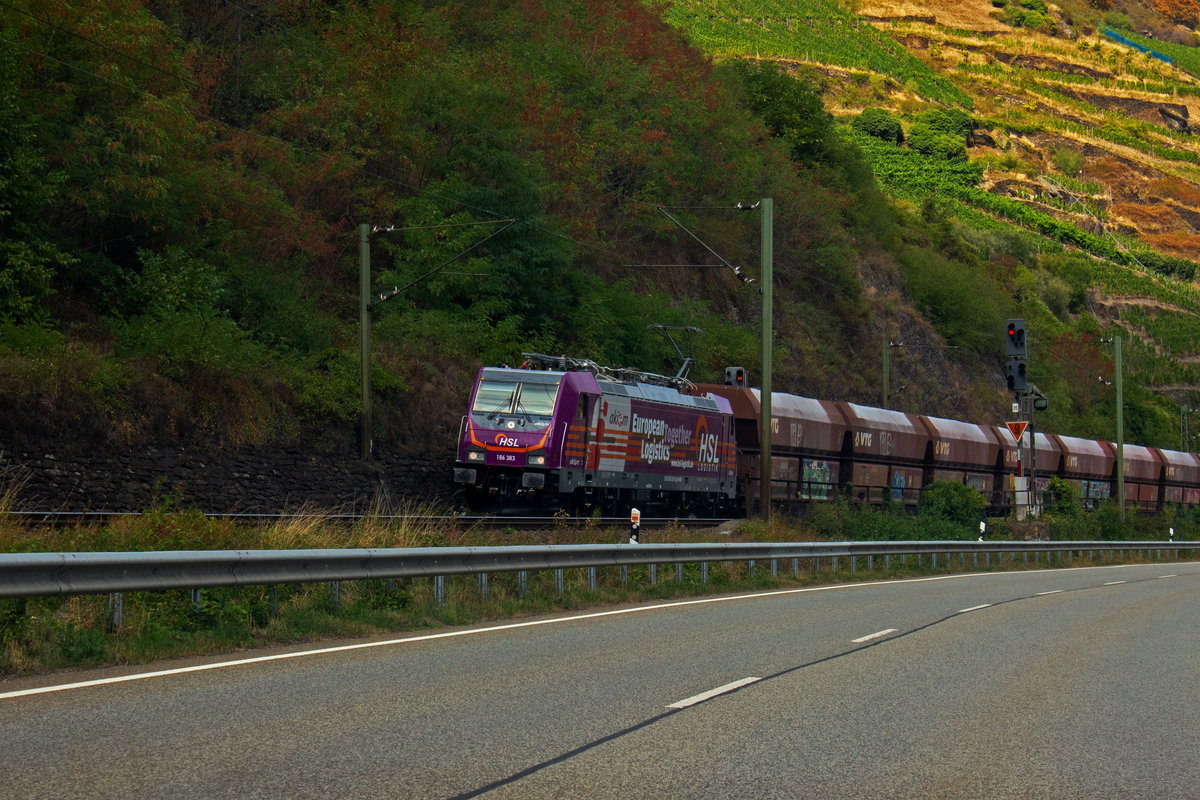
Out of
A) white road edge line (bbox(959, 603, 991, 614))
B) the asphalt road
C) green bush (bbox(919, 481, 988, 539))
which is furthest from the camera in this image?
green bush (bbox(919, 481, 988, 539))

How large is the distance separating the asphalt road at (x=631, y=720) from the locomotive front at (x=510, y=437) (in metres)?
15.7

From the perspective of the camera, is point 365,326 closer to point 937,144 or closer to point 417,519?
point 417,519

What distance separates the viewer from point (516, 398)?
29.6m

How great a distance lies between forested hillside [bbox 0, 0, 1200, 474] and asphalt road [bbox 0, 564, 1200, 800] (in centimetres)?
1702

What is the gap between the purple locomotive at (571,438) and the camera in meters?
29.1

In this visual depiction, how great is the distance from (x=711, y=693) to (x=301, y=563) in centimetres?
481

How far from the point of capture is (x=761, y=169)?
65.1m

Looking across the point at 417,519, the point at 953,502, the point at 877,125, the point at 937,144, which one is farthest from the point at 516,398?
the point at 937,144

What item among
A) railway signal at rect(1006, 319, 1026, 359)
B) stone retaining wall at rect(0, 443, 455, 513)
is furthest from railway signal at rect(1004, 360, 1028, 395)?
stone retaining wall at rect(0, 443, 455, 513)

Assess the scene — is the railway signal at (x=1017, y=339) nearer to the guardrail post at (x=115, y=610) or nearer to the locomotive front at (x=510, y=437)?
the locomotive front at (x=510, y=437)

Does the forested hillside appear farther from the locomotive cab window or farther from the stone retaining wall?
the locomotive cab window

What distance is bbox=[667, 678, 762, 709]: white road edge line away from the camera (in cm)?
853

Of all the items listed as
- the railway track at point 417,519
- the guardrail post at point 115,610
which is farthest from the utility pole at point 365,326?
the guardrail post at point 115,610

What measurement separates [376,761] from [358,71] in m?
38.6
